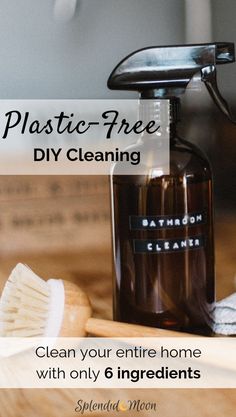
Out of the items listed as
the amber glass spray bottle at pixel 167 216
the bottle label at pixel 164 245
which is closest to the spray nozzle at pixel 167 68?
the amber glass spray bottle at pixel 167 216

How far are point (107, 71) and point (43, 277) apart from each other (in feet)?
0.70

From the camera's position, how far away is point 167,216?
50 cm

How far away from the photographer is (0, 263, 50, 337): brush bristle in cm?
51

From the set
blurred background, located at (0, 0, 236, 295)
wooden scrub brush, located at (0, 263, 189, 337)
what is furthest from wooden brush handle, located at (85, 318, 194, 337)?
blurred background, located at (0, 0, 236, 295)

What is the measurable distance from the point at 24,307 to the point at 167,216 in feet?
0.44

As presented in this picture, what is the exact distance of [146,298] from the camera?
1.71 feet

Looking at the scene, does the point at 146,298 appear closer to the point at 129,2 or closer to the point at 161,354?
the point at 161,354

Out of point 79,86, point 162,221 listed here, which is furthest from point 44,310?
point 79,86

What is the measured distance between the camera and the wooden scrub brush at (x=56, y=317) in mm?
504

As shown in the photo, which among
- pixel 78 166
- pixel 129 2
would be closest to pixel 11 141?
pixel 78 166

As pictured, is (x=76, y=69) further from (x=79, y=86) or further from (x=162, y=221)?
(x=162, y=221)

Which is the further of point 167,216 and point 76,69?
point 76,69

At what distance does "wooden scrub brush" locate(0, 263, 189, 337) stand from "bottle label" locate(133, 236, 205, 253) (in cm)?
6

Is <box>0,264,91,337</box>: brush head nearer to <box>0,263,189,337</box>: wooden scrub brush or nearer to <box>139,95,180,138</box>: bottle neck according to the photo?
<box>0,263,189,337</box>: wooden scrub brush
